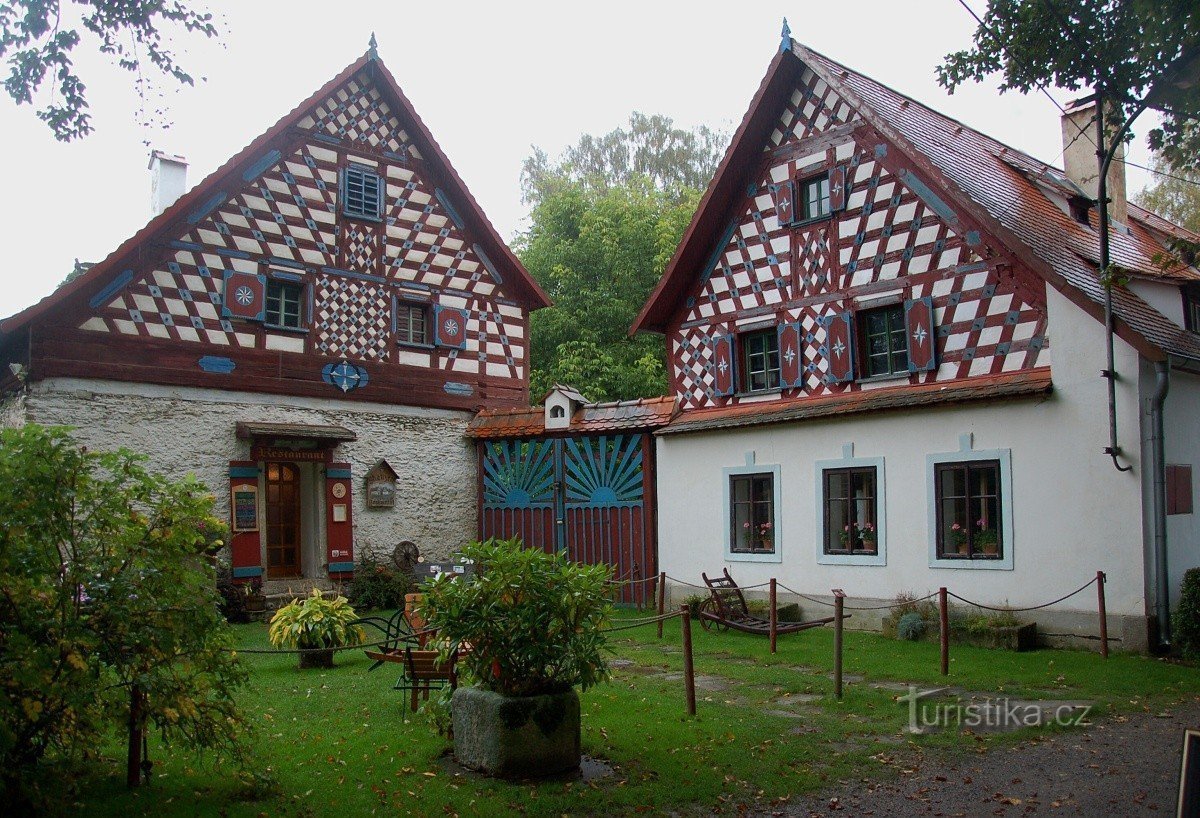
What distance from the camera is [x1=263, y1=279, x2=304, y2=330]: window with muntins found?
56.1ft

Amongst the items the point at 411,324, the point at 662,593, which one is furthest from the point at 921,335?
the point at 411,324

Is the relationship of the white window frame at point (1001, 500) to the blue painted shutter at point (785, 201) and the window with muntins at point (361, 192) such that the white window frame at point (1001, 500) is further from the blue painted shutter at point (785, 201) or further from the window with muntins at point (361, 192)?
the window with muntins at point (361, 192)

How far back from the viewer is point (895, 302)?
46.5ft

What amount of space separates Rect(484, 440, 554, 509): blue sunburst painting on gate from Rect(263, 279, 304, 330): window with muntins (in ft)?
14.1

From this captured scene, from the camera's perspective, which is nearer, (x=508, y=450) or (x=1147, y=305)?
(x=1147, y=305)

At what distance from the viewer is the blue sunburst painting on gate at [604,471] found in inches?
667

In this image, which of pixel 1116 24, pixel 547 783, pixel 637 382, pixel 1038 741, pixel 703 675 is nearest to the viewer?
pixel 547 783

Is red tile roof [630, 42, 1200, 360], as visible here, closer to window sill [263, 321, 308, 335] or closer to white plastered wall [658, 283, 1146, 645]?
white plastered wall [658, 283, 1146, 645]

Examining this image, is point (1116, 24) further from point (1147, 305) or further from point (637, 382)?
point (637, 382)

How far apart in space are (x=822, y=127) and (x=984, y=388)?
516cm

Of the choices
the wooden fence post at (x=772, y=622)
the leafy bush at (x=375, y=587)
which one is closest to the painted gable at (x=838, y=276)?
the wooden fence post at (x=772, y=622)

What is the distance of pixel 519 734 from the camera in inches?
254

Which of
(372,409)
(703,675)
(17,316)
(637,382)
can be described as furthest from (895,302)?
(637,382)

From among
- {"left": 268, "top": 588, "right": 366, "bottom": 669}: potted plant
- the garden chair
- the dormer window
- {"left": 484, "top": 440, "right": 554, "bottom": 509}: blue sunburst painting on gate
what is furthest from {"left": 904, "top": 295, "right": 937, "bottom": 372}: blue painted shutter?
{"left": 268, "top": 588, "right": 366, "bottom": 669}: potted plant
